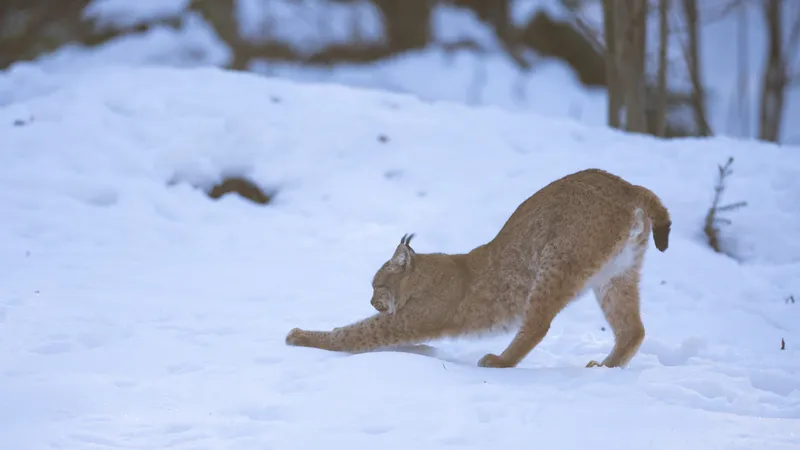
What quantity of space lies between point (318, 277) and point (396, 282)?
1.28 m

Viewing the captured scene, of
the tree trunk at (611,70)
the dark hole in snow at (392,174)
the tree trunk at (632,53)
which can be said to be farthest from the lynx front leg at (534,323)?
the tree trunk at (611,70)

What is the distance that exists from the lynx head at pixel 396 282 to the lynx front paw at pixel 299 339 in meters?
0.46

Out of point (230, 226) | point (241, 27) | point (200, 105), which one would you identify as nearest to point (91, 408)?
point (230, 226)

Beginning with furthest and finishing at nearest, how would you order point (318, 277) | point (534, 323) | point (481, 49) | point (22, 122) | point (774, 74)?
point (481, 49) → point (774, 74) → point (22, 122) → point (318, 277) → point (534, 323)

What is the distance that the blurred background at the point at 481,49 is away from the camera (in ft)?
32.8

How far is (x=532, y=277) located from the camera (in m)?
4.57

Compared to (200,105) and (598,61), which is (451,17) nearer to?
(598,61)

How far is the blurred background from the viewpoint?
9992 mm

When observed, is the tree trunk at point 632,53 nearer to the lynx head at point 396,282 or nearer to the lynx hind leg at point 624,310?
the lynx hind leg at point 624,310

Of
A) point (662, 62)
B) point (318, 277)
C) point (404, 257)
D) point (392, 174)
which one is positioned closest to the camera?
point (404, 257)

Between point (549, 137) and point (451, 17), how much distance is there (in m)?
10.1

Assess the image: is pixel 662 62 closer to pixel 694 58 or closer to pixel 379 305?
pixel 694 58

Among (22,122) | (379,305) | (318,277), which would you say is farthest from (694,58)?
(22,122)

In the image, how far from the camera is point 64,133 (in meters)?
7.40
